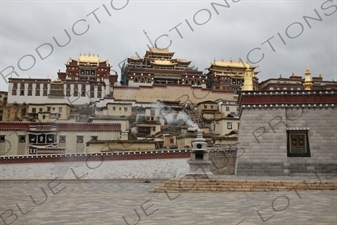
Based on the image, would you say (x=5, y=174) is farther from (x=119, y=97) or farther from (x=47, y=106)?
(x=119, y=97)

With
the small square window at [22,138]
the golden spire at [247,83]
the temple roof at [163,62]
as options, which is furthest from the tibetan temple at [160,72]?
the golden spire at [247,83]

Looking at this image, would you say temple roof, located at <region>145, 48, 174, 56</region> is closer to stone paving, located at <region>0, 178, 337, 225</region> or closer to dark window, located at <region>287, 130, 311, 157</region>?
dark window, located at <region>287, 130, 311, 157</region>

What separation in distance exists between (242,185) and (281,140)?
5.56 metres

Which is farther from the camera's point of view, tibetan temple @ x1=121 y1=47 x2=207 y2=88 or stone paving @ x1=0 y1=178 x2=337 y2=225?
tibetan temple @ x1=121 y1=47 x2=207 y2=88

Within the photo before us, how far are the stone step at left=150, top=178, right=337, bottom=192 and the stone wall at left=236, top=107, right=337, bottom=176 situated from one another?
156 inches

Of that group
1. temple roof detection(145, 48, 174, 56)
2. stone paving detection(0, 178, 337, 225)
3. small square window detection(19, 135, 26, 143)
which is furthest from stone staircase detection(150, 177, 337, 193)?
temple roof detection(145, 48, 174, 56)

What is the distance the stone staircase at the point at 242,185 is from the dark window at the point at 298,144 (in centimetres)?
425

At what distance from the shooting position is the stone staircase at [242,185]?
43.9 feet

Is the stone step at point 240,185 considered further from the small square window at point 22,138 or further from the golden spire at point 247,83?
the small square window at point 22,138

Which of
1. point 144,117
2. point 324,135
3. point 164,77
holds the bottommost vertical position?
point 324,135

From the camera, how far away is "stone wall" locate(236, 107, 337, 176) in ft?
58.2

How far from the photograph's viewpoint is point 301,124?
18547 millimetres

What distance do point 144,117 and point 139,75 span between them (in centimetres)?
1508

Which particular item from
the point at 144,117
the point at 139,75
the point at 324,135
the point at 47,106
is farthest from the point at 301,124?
the point at 139,75
